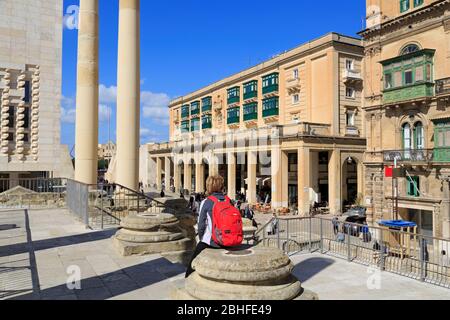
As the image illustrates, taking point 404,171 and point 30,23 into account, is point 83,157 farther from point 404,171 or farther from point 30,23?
point 404,171

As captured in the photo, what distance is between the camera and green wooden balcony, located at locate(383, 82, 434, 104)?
74.4ft

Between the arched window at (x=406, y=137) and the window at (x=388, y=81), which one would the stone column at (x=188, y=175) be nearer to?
the window at (x=388, y=81)

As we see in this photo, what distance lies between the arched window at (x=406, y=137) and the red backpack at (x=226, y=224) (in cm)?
2258

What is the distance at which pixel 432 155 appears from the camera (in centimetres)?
2253

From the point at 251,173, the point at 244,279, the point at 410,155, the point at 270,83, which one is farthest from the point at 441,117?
the point at 270,83

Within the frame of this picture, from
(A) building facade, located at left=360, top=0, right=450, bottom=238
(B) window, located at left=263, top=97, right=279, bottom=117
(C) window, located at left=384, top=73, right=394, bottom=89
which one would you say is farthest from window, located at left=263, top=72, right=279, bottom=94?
(C) window, located at left=384, top=73, right=394, bottom=89

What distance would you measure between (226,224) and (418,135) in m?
22.7

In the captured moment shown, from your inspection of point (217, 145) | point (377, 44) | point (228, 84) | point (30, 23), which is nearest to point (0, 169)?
point (30, 23)

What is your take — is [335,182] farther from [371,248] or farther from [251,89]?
[371,248]

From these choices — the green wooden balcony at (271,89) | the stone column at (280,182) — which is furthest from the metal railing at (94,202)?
the green wooden balcony at (271,89)

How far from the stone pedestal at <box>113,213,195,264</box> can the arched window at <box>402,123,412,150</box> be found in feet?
67.0

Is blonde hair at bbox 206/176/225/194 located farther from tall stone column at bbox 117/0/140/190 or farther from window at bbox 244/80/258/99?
window at bbox 244/80/258/99

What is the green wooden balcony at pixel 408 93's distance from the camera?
22.7 meters

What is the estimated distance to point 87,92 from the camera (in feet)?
53.5
